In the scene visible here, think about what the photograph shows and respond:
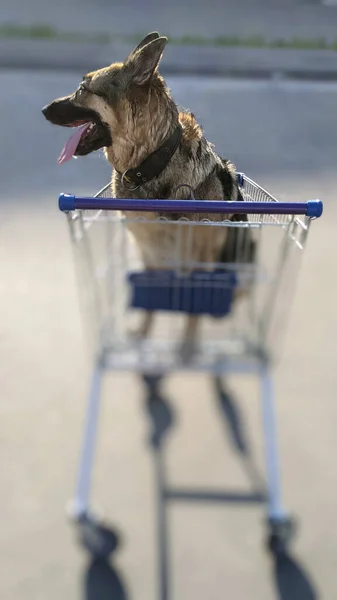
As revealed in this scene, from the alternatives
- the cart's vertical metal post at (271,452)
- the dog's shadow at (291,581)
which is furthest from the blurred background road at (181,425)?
the cart's vertical metal post at (271,452)

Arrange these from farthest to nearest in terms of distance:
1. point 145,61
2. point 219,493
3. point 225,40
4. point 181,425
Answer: point 225,40, point 181,425, point 219,493, point 145,61

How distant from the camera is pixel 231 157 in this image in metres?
0.64

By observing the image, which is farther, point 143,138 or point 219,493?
point 219,493

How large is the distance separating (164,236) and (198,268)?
106 millimetres

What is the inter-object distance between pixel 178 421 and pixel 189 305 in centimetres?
43

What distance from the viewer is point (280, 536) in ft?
3.33

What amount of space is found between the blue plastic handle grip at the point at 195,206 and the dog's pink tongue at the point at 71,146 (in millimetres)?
63

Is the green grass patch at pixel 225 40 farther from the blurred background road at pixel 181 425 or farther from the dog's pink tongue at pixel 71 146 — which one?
the dog's pink tongue at pixel 71 146

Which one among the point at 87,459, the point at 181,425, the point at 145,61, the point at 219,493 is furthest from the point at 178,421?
the point at 145,61

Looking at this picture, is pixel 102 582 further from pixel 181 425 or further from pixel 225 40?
pixel 225 40

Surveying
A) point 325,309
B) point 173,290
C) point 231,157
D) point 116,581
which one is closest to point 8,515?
point 116,581

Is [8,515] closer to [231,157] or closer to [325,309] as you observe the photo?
[231,157]

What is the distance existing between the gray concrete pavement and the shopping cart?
0.08 metres

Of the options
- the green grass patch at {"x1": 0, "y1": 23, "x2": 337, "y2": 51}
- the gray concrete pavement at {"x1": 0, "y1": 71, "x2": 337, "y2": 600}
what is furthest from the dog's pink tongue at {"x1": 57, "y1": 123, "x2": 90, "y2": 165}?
the green grass patch at {"x1": 0, "y1": 23, "x2": 337, "y2": 51}
